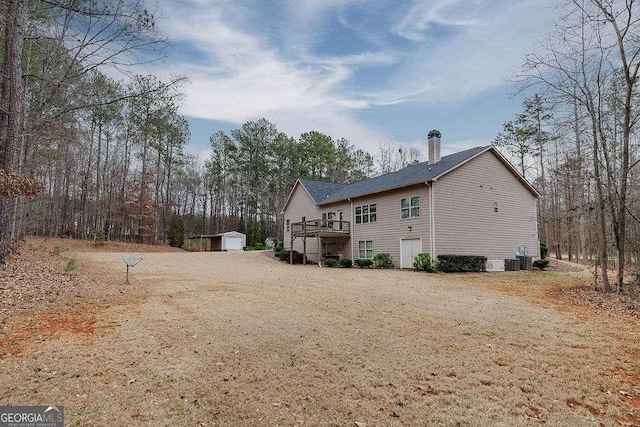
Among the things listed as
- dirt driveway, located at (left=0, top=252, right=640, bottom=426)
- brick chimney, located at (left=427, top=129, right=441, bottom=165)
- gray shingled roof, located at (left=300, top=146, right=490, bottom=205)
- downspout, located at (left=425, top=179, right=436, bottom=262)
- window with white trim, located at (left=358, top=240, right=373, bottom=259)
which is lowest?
dirt driveway, located at (left=0, top=252, right=640, bottom=426)

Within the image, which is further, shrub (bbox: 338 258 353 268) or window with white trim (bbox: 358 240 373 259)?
window with white trim (bbox: 358 240 373 259)

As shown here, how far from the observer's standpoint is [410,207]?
1781 centimetres

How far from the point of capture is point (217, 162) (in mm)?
41625

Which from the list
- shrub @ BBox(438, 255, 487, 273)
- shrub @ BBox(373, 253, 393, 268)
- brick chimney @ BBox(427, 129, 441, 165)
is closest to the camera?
shrub @ BBox(438, 255, 487, 273)

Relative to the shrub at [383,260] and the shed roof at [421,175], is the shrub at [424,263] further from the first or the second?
the shed roof at [421,175]

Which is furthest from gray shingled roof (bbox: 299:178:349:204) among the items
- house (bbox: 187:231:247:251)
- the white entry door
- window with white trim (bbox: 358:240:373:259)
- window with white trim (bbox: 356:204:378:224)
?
house (bbox: 187:231:247:251)

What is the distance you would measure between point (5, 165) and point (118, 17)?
4.44m

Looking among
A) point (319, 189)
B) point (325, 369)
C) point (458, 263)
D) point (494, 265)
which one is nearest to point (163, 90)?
point (325, 369)

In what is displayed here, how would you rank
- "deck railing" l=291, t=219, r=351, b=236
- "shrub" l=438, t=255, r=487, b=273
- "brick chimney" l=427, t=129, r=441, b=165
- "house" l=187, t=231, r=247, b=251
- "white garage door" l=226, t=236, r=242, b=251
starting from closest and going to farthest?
"shrub" l=438, t=255, r=487, b=273
"brick chimney" l=427, t=129, r=441, b=165
"deck railing" l=291, t=219, r=351, b=236
"house" l=187, t=231, r=247, b=251
"white garage door" l=226, t=236, r=242, b=251

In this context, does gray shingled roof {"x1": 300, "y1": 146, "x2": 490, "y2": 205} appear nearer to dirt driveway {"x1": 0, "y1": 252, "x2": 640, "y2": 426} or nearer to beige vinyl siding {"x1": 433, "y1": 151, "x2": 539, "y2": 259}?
beige vinyl siding {"x1": 433, "y1": 151, "x2": 539, "y2": 259}

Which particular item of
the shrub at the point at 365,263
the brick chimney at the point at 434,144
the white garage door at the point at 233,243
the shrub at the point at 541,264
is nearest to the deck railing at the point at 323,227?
the shrub at the point at 365,263

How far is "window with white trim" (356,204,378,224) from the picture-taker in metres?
20.0

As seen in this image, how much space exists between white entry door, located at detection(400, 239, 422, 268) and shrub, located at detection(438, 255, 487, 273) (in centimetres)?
135

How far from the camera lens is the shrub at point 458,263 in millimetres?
16031
